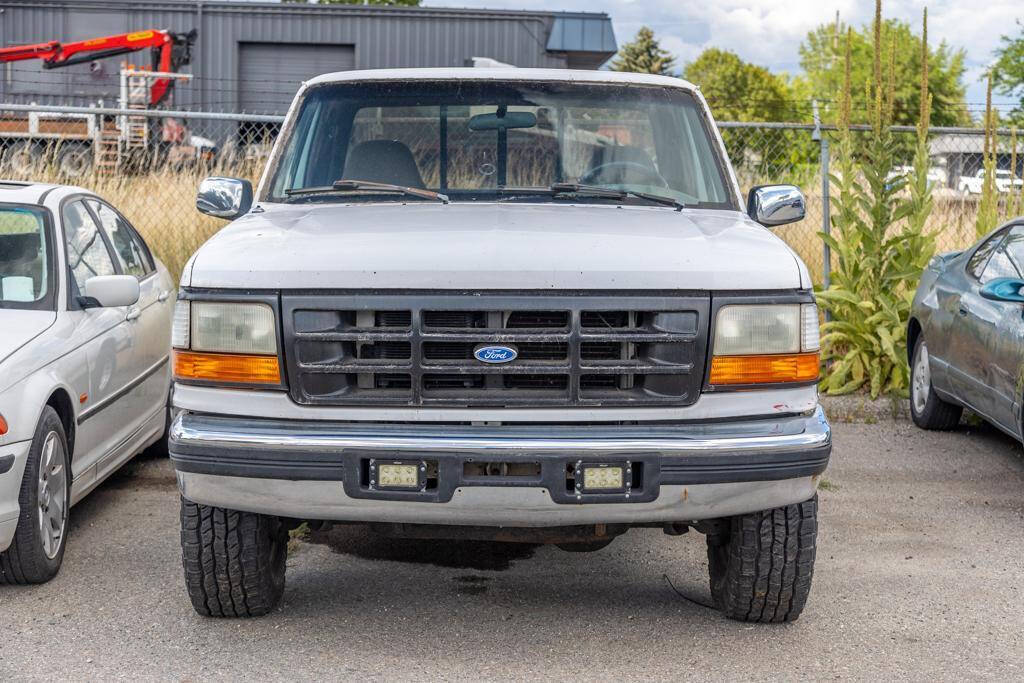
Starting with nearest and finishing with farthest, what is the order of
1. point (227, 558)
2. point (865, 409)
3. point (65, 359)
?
point (227, 558), point (65, 359), point (865, 409)

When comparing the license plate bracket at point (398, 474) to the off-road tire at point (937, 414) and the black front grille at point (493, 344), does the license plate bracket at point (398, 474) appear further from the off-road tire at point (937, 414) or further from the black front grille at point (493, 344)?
the off-road tire at point (937, 414)

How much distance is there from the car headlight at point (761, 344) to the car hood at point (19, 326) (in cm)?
267

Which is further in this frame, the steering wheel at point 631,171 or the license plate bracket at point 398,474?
the steering wheel at point 631,171

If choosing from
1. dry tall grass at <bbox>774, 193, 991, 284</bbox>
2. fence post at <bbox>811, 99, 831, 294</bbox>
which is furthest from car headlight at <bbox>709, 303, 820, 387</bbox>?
dry tall grass at <bbox>774, 193, 991, 284</bbox>

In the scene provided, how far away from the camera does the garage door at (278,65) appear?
31.8 m

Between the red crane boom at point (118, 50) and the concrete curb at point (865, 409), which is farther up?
the red crane boom at point (118, 50)

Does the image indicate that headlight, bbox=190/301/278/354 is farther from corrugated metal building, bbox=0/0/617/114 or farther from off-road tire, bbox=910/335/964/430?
corrugated metal building, bbox=0/0/617/114

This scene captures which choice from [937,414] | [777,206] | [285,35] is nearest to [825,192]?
[937,414]

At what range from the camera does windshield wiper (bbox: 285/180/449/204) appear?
503cm

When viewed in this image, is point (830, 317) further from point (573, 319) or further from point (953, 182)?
point (573, 319)

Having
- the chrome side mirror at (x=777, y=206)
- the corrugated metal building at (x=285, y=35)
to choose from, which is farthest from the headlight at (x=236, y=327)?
the corrugated metal building at (x=285, y=35)

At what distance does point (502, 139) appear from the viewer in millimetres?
5438

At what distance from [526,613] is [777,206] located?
73.2 inches

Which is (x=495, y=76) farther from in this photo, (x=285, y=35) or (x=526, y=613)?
(x=285, y=35)
